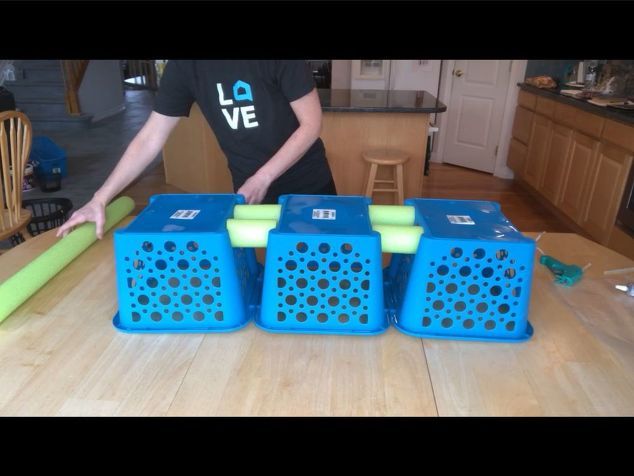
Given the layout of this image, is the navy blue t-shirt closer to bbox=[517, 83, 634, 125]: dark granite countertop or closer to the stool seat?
the stool seat

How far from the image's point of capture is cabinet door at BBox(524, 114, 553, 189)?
3.92m

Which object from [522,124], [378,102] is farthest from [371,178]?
[522,124]

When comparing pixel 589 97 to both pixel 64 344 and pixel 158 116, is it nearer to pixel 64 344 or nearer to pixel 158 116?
pixel 158 116

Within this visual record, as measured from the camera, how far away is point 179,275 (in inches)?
33.4

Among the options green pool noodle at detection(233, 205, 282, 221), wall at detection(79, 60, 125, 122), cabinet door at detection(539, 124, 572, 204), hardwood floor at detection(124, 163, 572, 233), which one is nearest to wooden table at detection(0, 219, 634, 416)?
green pool noodle at detection(233, 205, 282, 221)

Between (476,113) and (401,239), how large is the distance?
181 inches

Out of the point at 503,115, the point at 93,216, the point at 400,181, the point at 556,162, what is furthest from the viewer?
the point at 503,115

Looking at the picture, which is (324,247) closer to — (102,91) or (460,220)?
(460,220)

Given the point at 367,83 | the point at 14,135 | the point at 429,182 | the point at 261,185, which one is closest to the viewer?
the point at 261,185

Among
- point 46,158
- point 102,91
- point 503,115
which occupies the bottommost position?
point 46,158

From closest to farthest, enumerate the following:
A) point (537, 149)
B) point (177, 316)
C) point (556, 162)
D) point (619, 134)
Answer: point (177, 316), point (619, 134), point (556, 162), point (537, 149)

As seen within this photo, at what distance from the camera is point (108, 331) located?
0.89m

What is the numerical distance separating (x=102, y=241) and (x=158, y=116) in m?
0.38

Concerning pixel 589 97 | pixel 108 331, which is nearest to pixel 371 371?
pixel 108 331
